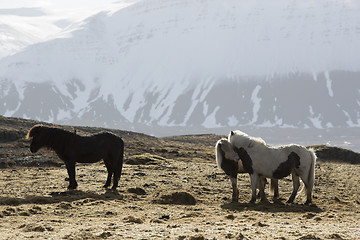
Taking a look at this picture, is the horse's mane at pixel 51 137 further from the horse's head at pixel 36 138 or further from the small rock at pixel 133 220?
the small rock at pixel 133 220

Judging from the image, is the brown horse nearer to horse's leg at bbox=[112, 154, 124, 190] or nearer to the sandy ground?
horse's leg at bbox=[112, 154, 124, 190]

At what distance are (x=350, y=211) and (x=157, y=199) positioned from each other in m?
7.35

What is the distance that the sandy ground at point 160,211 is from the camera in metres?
12.0

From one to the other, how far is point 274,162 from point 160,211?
17.4 feet

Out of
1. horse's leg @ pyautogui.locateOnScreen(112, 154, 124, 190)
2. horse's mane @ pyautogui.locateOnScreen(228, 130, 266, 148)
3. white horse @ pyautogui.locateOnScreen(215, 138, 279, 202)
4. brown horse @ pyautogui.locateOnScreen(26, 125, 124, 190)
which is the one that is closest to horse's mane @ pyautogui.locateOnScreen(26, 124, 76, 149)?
brown horse @ pyautogui.locateOnScreen(26, 125, 124, 190)

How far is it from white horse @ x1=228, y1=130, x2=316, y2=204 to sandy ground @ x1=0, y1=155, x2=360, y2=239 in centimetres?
88

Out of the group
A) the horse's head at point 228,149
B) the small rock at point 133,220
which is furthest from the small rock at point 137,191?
the small rock at point 133,220

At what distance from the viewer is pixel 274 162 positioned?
59.4 ft

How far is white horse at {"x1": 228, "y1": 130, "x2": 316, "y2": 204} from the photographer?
59.3 ft

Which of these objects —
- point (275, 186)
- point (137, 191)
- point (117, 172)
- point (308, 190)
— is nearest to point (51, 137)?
point (117, 172)

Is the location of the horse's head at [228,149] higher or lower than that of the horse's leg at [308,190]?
higher

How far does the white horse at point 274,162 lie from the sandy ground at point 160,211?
88 cm

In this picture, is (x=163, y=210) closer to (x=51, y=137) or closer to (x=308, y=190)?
(x=308, y=190)

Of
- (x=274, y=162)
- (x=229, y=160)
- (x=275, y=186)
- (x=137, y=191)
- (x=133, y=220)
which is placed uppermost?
(x=274, y=162)
